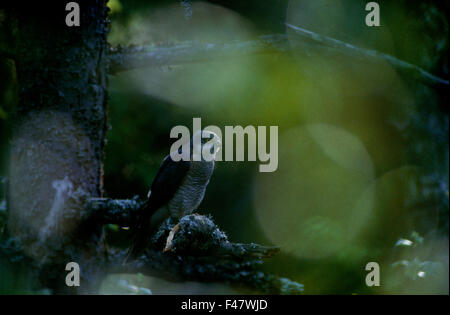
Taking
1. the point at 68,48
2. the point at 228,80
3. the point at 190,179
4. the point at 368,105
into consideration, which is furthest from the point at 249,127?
the point at 368,105

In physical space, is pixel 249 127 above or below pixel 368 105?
below

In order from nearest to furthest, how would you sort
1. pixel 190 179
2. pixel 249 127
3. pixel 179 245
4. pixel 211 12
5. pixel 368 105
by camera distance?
pixel 179 245
pixel 190 179
pixel 249 127
pixel 211 12
pixel 368 105

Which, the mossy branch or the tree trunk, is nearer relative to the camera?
the tree trunk

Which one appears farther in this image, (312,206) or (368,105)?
(368,105)

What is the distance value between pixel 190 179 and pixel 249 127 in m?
0.63

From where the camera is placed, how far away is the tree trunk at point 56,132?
7.56ft

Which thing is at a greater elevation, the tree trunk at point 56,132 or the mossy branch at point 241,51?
the mossy branch at point 241,51

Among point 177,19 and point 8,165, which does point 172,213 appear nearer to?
point 8,165

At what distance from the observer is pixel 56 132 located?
2.34 meters

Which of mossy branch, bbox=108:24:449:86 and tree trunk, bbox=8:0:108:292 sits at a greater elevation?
mossy branch, bbox=108:24:449:86

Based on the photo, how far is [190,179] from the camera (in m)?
2.35

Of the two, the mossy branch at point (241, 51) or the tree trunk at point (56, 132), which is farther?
the mossy branch at point (241, 51)

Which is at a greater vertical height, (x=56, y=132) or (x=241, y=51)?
(x=241, y=51)

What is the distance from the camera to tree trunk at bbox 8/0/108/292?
2.30 metres
